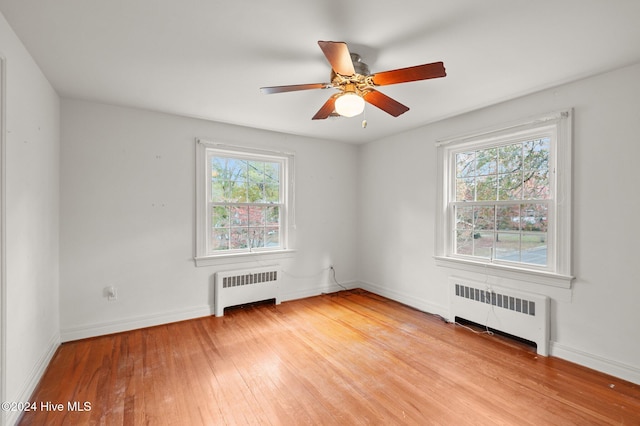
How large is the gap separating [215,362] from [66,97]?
2899 millimetres

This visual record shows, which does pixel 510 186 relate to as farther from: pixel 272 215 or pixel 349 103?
pixel 272 215

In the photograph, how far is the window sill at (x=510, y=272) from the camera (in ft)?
8.33

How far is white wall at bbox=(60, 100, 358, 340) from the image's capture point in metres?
2.86

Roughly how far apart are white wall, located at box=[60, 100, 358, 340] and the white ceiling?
1.33 ft

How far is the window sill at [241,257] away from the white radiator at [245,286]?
13 cm

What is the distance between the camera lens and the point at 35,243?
7.16ft

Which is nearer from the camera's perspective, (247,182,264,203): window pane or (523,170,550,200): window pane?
(523,170,550,200): window pane

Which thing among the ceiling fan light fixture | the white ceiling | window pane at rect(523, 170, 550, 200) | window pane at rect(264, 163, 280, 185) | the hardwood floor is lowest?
the hardwood floor

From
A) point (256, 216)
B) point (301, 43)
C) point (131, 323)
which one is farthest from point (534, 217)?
point (131, 323)

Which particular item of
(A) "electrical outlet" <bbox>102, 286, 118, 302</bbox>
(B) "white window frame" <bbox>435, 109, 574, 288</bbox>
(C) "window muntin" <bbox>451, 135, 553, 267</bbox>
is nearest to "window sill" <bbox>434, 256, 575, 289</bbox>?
(B) "white window frame" <bbox>435, 109, 574, 288</bbox>

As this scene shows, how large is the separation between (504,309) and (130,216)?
3996 mm

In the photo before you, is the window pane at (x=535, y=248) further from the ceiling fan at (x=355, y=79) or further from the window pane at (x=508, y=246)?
the ceiling fan at (x=355, y=79)

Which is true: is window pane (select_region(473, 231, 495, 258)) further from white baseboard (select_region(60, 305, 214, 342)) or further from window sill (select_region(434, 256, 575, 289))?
white baseboard (select_region(60, 305, 214, 342))

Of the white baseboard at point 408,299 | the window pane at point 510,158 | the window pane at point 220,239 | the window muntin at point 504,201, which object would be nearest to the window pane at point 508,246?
the window muntin at point 504,201
